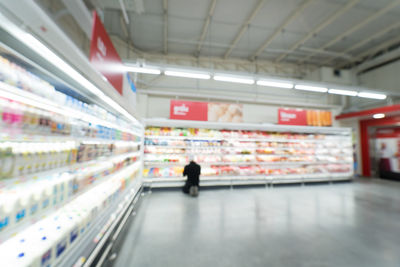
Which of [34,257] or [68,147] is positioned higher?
[68,147]

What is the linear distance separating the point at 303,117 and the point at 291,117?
694 millimetres

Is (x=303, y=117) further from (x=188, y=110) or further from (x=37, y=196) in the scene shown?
(x=37, y=196)

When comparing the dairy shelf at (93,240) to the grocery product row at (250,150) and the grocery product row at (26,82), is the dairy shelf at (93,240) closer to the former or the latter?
the grocery product row at (26,82)

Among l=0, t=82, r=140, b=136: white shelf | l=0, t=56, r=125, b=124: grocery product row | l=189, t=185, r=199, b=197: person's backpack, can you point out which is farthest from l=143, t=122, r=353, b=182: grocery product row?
l=0, t=56, r=125, b=124: grocery product row

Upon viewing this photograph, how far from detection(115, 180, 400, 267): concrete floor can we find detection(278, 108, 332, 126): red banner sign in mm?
3790

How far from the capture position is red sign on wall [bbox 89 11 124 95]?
8.50 ft

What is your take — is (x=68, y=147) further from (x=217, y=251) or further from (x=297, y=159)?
(x=297, y=159)

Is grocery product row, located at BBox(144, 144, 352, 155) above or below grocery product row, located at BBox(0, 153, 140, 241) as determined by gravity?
above

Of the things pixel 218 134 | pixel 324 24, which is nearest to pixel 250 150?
pixel 218 134

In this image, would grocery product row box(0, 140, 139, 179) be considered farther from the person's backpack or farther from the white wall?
the white wall

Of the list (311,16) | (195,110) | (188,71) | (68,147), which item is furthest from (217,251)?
(311,16)

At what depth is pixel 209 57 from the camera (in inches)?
342

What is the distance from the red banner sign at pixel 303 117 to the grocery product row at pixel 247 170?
6.92 feet

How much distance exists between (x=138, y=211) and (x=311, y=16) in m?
8.25
